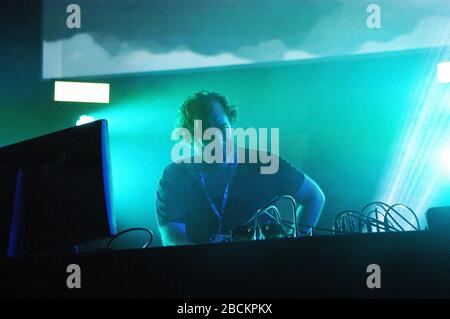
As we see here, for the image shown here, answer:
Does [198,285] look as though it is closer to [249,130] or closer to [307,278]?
[307,278]

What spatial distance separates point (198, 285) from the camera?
686mm

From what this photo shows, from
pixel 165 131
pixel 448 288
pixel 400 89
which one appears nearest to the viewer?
pixel 448 288

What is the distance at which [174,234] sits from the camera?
1584 mm

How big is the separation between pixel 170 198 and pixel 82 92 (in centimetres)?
62

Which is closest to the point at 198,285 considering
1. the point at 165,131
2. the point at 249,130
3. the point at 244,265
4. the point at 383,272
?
the point at 244,265

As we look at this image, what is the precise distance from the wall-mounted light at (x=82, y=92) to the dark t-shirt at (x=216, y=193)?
476 millimetres

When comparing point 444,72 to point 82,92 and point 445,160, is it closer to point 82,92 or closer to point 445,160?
point 445,160

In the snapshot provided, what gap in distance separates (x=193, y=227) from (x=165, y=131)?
0.47 meters

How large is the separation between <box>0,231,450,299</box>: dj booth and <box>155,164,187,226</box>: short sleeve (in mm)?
893

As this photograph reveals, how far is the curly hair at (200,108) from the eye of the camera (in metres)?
1.78

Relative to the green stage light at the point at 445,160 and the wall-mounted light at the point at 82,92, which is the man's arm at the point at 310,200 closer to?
the green stage light at the point at 445,160

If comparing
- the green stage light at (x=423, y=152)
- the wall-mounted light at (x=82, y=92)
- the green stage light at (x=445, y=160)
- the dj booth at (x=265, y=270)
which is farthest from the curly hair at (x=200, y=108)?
the dj booth at (x=265, y=270)

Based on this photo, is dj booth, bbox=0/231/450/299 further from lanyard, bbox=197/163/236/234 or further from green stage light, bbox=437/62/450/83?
green stage light, bbox=437/62/450/83

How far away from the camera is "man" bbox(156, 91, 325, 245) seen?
5.16 feet
